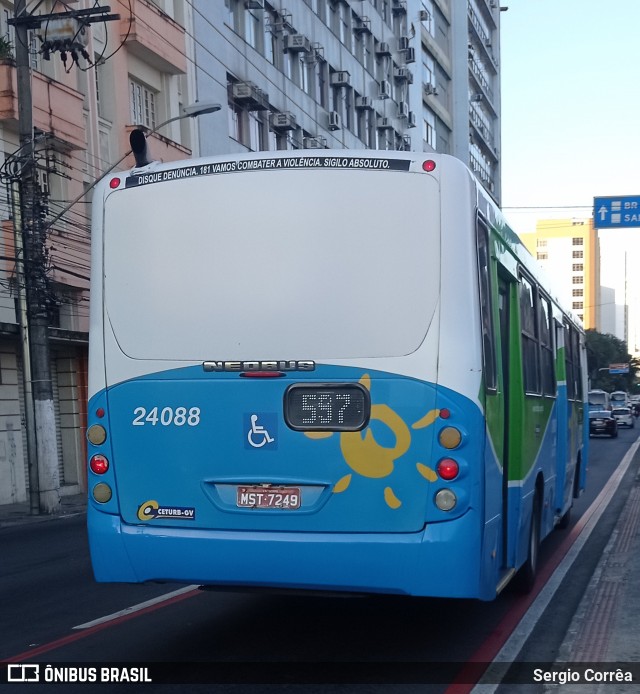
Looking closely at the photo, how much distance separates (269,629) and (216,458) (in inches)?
81.7

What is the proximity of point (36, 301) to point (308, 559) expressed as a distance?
15.9m

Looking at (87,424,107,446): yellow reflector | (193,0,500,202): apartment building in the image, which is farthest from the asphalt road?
(193,0,500,202): apartment building

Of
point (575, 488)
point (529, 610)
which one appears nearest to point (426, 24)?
point (575, 488)

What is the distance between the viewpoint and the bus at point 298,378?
6363 mm

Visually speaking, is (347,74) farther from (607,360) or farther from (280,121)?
(607,360)

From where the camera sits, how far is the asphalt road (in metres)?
6.89

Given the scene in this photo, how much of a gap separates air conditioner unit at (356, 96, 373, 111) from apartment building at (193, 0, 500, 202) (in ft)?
0.28

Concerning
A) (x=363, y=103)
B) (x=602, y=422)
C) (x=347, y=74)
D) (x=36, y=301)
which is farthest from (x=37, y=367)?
(x=602, y=422)

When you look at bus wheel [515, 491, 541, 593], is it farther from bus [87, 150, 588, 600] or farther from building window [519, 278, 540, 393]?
bus [87, 150, 588, 600]

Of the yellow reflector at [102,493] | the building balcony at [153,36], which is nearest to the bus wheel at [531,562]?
the yellow reflector at [102,493]

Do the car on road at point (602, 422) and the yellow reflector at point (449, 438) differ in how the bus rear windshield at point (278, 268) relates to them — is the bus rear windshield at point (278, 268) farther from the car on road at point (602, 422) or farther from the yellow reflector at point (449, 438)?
the car on road at point (602, 422)

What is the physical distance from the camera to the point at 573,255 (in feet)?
572

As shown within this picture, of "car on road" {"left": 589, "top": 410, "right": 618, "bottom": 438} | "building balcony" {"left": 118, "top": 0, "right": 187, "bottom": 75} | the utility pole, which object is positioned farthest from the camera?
"car on road" {"left": 589, "top": 410, "right": 618, "bottom": 438}

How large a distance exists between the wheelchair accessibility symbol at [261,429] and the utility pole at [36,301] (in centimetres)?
1531
